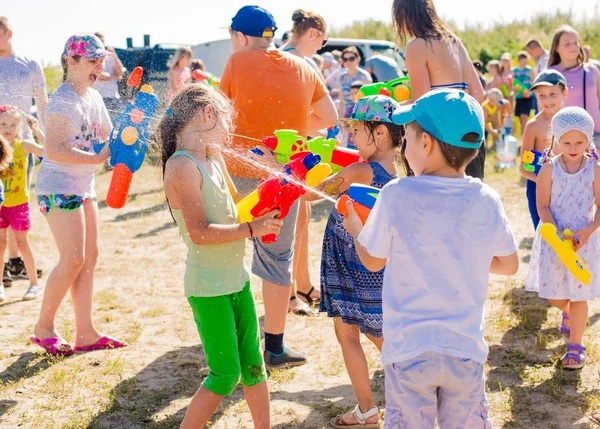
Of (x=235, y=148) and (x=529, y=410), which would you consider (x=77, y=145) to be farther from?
(x=529, y=410)

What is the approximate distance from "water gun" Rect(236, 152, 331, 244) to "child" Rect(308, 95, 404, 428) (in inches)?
4.3

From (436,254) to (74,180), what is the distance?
245cm

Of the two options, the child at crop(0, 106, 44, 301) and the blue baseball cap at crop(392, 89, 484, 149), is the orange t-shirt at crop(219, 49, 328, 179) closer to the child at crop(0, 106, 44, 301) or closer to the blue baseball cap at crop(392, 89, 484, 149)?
the blue baseball cap at crop(392, 89, 484, 149)

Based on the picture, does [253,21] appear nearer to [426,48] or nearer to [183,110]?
[426,48]

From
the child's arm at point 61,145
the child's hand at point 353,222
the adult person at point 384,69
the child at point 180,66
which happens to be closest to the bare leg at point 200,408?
the child's hand at point 353,222

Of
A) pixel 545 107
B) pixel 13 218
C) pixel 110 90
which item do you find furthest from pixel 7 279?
pixel 545 107

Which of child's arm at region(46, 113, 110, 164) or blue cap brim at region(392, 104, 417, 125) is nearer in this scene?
blue cap brim at region(392, 104, 417, 125)

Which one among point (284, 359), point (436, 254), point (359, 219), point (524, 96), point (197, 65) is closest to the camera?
point (436, 254)

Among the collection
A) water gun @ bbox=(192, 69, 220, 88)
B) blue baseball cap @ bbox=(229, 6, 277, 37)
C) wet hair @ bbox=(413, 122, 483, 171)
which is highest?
blue baseball cap @ bbox=(229, 6, 277, 37)

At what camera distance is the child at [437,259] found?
2.14 metres

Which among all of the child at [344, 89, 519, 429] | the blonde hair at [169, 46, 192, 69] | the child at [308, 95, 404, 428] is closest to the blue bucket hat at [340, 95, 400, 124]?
the child at [308, 95, 404, 428]

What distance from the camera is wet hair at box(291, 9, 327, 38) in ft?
15.6

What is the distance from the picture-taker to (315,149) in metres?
3.33

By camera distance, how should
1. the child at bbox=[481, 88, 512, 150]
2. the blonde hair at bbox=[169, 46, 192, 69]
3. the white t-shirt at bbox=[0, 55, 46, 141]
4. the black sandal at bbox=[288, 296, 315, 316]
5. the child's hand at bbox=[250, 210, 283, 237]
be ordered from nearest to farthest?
the child's hand at bbox=[250, 210, 283, 237] → the black sandal at bbox=[288, 296, 315, 316] → the white t-shirt at bbox=[0, 55, 46, 141] → the blonde hair at bbox=[169, 46, 192, 69] → the child at bbox=[481, 88, 512, 150]
